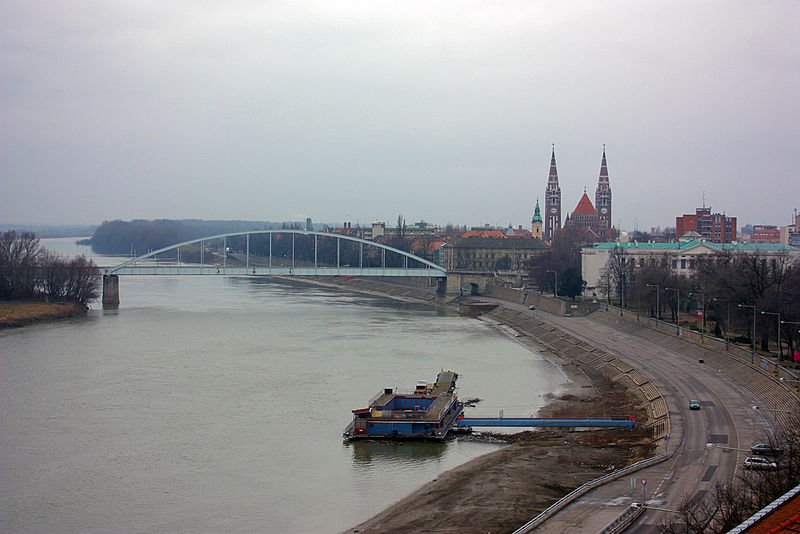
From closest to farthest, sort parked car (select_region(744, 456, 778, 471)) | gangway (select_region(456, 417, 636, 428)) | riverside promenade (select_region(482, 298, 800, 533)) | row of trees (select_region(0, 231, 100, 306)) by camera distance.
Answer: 1. riverside promenade (select_region(482, 298, 800, 533))
2. parked car (select_region(744, 456, 778, 471))
3. gangway (select_region(456, 417, 636, 428))
4. row of trees (select_region(0, 231, 100, 306))

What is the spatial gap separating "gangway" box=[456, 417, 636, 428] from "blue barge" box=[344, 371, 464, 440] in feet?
1.23

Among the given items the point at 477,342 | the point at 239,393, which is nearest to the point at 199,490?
the point at 239,393

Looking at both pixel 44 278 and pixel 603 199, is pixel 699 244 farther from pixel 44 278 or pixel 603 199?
pixel 603 199

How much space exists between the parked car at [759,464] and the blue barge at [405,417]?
16.5 feet

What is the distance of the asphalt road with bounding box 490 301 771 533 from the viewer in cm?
1023

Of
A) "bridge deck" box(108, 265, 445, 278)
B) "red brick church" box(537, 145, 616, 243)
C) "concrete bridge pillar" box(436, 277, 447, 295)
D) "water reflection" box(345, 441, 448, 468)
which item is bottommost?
"water reflection" box(345, 441, 448, 468)

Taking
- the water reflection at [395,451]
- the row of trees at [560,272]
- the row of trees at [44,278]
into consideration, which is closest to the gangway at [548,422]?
the water reflection at [395,451]

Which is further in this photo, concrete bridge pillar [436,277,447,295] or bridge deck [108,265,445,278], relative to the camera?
concrete bridge pillar [436,277,447,295]

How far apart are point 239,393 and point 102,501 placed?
6732mm

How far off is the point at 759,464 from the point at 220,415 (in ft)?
28.6

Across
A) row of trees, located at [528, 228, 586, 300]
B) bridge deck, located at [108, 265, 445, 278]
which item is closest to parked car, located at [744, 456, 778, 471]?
row of trees, located at [528, 228, 586, 300]

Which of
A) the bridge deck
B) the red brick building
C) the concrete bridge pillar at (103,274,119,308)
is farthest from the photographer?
the red brick building

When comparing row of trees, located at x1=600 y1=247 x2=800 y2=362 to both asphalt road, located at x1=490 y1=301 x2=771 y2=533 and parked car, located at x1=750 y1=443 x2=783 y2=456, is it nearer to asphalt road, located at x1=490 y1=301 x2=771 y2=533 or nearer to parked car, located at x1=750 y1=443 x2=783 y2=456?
asphalt road, located at x1=490 y1=301 x2=771 y2=533

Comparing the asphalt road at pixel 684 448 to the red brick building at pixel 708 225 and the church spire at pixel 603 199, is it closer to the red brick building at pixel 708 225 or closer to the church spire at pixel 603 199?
the red brick building at pixel 708 225
